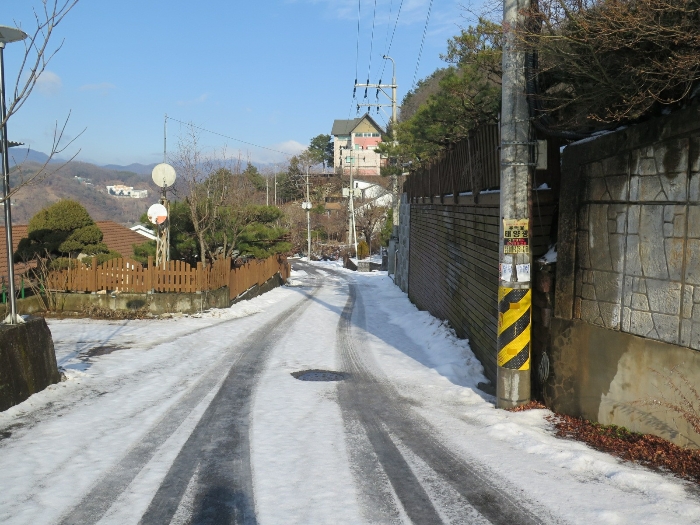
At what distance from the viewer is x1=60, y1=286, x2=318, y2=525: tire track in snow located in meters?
4.56

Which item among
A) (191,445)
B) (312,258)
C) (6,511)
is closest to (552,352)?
(191,445)

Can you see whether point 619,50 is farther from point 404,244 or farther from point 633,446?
point 404,244

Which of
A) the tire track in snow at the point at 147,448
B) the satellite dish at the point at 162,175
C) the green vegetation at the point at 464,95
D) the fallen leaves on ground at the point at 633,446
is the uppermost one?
the green vegetation at the point at 464,95

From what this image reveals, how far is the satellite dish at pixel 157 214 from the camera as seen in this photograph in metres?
17.6

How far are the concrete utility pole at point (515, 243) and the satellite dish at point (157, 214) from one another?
504 inches

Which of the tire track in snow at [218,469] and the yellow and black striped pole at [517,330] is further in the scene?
the yellow and black striped pole at [517,330]

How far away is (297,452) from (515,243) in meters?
3.45

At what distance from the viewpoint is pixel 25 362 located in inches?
297

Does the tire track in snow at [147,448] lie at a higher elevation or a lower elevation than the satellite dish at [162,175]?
lower

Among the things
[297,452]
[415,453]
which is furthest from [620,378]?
[297,452]

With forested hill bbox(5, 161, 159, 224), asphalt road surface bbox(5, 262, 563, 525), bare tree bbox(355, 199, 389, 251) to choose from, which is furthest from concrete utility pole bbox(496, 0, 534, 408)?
forested hill bbox(5, 161, 159, 224)

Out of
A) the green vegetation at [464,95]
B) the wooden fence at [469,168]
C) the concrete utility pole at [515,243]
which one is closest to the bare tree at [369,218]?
the green vegetation at [464,95]

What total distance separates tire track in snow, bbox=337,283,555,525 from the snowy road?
0.02m

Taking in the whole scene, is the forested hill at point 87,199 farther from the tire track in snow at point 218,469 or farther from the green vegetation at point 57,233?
the tire track in snow at point 218,469
